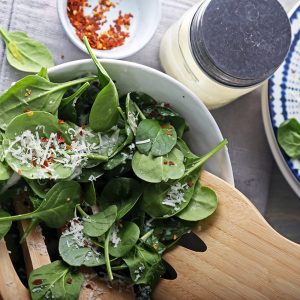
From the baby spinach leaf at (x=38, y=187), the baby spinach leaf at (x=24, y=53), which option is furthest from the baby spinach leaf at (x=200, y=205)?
the baby spinach leaf at (x=24, y=53)

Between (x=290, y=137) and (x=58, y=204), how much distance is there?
0.42 metres

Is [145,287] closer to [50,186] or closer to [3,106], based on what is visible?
[50,186]

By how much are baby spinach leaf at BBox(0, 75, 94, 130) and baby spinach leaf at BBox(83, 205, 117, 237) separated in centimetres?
17

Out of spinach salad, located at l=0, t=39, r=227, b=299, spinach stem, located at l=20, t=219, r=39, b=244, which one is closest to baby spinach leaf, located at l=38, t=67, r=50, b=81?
spinach salad, located at l=0, t=39, r=227, b=299

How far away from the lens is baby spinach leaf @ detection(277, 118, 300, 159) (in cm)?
103

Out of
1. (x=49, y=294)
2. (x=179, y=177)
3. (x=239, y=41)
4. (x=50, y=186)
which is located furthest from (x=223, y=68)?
(x=49, y=294)

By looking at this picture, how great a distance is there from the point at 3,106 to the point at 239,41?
0.36 m

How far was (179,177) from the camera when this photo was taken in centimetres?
88

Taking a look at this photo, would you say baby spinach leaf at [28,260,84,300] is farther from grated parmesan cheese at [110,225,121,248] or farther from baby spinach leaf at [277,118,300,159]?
baby spinach leaf at [277,118,300,159]

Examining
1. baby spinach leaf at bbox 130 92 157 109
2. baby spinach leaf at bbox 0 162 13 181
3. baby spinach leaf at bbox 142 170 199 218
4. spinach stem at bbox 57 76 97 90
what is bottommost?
baby spinach leaf at bbox 142 170 199 218

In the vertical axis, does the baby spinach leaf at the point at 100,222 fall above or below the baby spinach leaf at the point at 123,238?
above

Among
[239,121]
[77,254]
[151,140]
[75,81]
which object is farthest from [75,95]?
[239,121]

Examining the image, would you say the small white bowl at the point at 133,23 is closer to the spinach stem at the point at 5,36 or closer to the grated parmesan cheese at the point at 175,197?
the spinach stem at the point at 5,36

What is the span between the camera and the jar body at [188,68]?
0.95 meters
